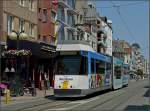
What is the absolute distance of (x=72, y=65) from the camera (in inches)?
1203

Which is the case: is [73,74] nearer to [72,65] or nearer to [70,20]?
[72,65]

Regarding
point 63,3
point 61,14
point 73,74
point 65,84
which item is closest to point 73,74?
point 73,74

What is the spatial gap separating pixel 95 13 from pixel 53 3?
4583cm

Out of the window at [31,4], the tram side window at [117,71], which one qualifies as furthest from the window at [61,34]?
the tram side window at [117,71]

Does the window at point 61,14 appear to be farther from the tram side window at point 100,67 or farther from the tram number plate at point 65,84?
the tram number plate at point 65,84

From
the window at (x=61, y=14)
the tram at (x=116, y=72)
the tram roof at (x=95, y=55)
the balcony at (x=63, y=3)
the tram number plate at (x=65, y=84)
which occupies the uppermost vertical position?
the balcony at (x=63, y=3)

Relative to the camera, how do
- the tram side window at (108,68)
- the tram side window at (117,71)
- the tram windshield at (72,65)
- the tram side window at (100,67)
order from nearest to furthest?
1. the tram windshield at (72,65)
2. the tram side window at (100,67)
3. the tram side window at (108,68)
4. the tram side window at (117,71)

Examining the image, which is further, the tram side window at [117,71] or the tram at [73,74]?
the tram side window at [117,71]

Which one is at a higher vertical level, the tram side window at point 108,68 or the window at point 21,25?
the window at point 21,25

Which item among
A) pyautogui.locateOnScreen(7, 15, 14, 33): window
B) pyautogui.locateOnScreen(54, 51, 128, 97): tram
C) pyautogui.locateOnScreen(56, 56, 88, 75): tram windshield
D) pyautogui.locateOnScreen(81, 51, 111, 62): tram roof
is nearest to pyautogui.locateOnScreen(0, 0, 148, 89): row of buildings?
pyautogui.locateOnScreen(7, 15, 14, 33): window

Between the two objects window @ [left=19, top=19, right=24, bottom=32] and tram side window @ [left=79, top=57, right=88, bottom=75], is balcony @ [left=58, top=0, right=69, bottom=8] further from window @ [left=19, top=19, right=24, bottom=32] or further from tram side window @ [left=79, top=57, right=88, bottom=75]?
tram side window @ [left=79, top=57, right=88, bottom=75]

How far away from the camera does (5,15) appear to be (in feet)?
139

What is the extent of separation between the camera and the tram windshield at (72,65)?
100 ft

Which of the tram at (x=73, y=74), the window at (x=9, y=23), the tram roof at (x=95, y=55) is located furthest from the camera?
the window at (x=9, y=23)
